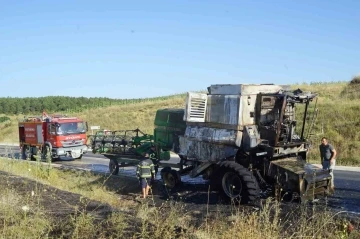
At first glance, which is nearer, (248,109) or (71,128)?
(248,109)

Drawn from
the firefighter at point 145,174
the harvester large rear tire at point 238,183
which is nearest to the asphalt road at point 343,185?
the firefighter at point 145,174

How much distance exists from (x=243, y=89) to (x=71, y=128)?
1463 centimetres

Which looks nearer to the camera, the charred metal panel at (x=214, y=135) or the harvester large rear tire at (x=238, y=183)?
the harvester large rear tire at (x=238, y=183)

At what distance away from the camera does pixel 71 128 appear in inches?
920

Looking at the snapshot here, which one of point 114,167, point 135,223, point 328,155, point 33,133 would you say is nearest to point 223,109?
point 328,155

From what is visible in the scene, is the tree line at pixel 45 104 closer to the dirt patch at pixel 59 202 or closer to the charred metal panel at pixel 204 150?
the charred metal panel at pixel 204 150

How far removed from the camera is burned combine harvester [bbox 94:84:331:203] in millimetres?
10680

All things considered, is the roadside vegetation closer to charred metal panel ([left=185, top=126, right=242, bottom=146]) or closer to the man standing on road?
charred metal panel ([left=185, top=126, right=242, bottom=146])

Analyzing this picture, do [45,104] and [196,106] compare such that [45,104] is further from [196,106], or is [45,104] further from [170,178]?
[196,106]

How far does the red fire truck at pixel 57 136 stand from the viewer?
2270 centimetres

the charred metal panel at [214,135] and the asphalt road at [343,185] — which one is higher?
the charred metal panel at [214,135]

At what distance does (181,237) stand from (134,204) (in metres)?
6.51

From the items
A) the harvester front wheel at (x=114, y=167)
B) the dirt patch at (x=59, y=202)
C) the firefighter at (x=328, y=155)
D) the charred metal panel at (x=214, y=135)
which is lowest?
the harvester front wheel at (x=114, y=167)

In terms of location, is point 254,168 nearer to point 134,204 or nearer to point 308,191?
point 308,191
